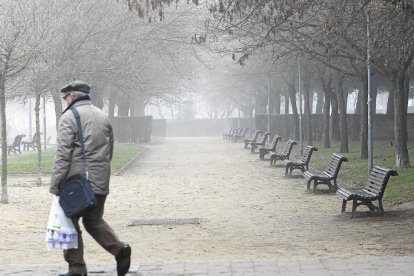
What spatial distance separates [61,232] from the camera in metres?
7.39

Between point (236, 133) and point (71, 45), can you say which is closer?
point (71, 45)

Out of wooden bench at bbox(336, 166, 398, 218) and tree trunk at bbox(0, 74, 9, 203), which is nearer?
wooden bench at bbox(336, 166, 398, 218)

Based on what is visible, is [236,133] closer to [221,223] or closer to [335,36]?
[335,36]

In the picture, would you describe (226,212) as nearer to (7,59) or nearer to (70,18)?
(7,59)

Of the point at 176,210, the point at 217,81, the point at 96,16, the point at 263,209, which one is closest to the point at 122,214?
the point at 176,210

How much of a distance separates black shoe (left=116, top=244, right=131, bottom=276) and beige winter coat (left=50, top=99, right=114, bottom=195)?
1.91ft

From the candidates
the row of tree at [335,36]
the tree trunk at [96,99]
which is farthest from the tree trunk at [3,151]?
the tree trunk at [96,99]

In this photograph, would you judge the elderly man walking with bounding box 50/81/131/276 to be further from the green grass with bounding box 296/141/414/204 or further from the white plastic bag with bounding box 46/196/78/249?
the green grass with bounding box 296/141/414/204

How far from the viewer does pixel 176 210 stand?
15328mm

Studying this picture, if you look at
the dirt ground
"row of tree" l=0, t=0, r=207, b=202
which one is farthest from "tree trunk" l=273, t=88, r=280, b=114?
the dirt ground

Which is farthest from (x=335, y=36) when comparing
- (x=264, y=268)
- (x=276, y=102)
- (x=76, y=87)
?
(x=276, y=102)

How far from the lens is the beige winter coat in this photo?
24.1 ft

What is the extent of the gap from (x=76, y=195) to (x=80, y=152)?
41cm

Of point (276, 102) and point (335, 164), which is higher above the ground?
point (276, 102)
